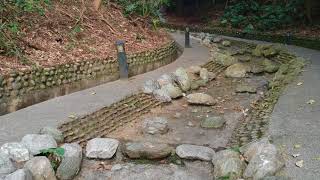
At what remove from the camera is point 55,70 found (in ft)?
29.3

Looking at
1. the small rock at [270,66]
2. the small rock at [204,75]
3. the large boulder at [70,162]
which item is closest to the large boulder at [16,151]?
the large boulder at [70,162]

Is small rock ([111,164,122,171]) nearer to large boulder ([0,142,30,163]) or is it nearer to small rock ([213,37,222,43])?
large boulder ([0,142,30,163])

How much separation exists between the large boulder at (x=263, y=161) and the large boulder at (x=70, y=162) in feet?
7.60

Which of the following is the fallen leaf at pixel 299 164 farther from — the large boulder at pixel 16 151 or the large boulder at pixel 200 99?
the large boulder at pixel 200 99

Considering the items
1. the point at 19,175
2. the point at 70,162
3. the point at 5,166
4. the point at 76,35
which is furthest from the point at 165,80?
the point at 19,175

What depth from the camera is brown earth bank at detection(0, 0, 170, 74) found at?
9242mm

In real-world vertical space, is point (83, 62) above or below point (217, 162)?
above

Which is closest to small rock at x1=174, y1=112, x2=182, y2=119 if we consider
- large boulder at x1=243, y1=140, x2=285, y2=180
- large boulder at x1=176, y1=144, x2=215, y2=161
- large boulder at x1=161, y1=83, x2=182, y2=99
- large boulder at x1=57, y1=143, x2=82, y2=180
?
large boulder at x1=161, y1=83, x2=182, y2=99

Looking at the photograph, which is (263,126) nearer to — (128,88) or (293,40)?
(128,88)

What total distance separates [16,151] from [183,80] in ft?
18.3

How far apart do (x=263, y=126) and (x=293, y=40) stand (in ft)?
31.9

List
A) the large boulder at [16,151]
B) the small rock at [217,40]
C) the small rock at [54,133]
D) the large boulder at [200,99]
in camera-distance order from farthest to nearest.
→ the small rock at [217,40] < the large boulder at [200,99] < the small rock at [54,133] < the large boulder at [16,151]

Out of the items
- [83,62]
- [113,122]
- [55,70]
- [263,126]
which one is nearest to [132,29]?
[83,62]

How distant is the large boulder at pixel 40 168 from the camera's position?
5531 millimetres
